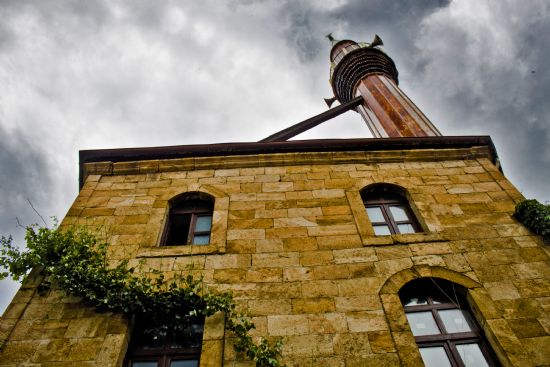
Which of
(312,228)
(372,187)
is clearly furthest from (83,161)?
(372,187)

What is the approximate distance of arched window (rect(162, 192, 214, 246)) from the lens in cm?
524

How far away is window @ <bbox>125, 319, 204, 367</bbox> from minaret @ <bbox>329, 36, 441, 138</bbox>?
8640mm

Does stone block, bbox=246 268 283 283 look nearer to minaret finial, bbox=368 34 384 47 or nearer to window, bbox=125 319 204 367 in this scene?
window, bbox=125 319 204 367

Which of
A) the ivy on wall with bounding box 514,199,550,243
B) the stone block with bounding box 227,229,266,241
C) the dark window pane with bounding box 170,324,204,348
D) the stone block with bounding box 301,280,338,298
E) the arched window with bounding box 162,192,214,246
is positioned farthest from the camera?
the arched window with bounding box 162,192,214,246

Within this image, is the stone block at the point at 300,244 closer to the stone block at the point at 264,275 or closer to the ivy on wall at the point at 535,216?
the stone block at the point at 264,275

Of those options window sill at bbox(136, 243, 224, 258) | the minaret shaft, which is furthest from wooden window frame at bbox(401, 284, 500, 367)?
the minaret shaft

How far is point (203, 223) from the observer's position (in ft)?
17.8

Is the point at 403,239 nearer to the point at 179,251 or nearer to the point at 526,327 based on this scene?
the point at 526,327

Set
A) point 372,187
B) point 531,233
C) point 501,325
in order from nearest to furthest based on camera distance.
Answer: point 501,325, point 531,233, point 372,187

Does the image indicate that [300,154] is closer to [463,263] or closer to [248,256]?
[248,256]

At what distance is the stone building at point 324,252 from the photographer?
3732mm

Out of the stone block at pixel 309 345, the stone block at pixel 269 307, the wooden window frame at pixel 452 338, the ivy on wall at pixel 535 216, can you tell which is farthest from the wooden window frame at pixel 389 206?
the stone block at pixel 309 345

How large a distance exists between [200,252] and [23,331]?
84.2 inches

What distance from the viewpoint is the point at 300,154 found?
20.7 ft
